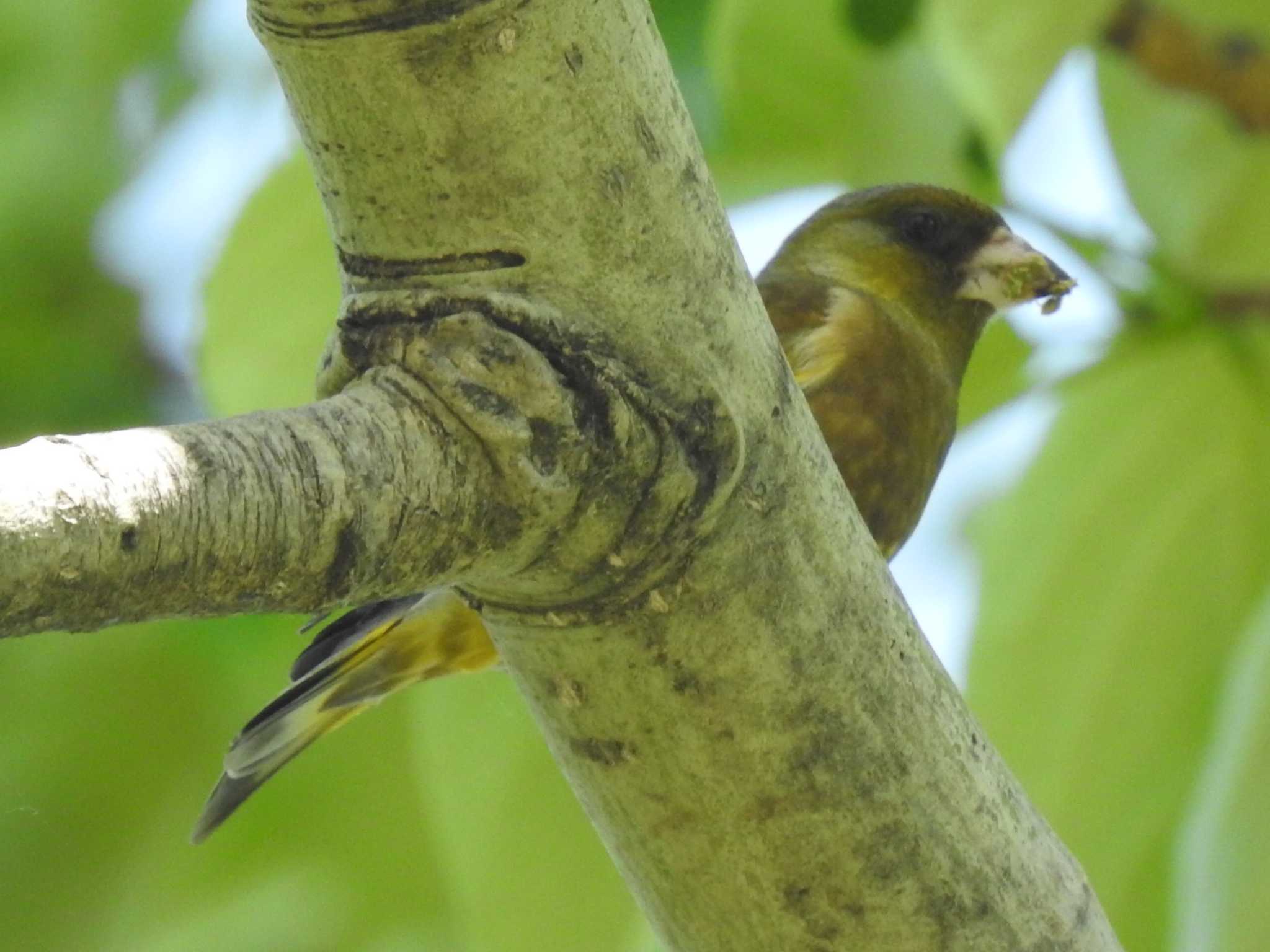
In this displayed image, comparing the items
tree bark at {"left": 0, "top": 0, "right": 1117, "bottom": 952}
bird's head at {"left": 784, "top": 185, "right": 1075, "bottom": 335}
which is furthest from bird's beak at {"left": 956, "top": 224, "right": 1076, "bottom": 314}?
tree bark at {"left": 0, "top": 0, "right": 1117, "bottom": 952}

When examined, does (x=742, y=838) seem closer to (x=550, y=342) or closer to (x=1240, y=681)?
(x=550, y=342)

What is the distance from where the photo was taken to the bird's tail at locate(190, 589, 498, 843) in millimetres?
1205

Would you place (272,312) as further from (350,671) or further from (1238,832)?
(1238,832)

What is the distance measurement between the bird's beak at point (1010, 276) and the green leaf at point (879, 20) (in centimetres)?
22

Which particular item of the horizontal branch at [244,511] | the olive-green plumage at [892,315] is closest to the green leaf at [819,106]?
the olive-green plumage at [892,315]

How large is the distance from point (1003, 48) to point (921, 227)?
0.48m

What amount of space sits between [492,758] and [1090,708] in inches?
21.2

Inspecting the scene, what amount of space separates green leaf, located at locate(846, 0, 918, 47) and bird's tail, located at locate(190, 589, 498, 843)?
2.01ft

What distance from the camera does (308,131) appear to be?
608 mm

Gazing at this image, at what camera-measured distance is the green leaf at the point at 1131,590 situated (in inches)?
55.9

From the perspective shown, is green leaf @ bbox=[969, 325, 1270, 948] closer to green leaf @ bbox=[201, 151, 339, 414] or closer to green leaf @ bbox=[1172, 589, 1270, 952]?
green leaf @ bbox=[1172, 589, 1270, 952]

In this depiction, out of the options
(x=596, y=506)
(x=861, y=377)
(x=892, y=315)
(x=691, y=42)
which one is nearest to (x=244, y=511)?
(x=596, y=506)

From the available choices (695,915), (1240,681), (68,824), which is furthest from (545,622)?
→ (68,824)

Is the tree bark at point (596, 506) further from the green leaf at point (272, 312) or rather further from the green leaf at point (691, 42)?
the green leaf at point (691, 42)
